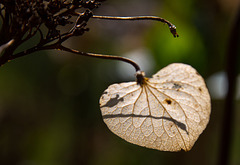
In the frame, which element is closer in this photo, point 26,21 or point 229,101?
point 26,21

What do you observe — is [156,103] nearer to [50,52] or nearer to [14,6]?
[14,6]

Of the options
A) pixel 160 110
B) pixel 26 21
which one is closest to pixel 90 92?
pixel 160 110

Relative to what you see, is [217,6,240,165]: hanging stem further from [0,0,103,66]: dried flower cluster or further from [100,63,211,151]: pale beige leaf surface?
[0,0,103,66]: dried flower cluster

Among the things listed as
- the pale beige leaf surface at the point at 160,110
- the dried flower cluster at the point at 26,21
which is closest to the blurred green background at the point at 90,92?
the pale beige leaf surface at the point at 160,110

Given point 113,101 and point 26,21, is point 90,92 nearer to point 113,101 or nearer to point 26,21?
point 113,101

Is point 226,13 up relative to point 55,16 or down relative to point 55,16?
down

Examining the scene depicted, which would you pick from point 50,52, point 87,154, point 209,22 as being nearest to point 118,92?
point 209,22

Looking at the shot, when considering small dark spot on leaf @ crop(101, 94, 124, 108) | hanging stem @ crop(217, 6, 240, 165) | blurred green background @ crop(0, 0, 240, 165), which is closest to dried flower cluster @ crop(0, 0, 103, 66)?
small dark spot on leaf @ crop(101, 94, 124, 108)
